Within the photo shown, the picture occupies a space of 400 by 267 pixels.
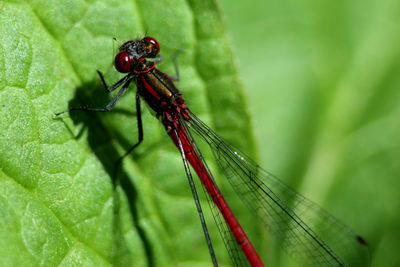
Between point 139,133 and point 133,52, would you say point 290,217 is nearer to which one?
point 139,133

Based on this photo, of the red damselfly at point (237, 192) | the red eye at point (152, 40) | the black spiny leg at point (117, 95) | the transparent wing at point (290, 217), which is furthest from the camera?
the transparent wing at point (290, 217)

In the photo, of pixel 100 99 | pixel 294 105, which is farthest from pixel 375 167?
pixel 100 99

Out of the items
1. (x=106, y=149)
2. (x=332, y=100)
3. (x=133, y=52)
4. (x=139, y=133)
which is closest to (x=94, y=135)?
(x=106, y=149)

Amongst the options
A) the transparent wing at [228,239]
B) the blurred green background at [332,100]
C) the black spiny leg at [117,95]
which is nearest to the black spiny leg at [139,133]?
the black spiny leg at [117,95]

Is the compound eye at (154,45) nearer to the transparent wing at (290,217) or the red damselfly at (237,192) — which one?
the red damselfly at (237,192)

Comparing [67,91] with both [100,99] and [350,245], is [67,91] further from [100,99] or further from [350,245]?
[350,245]
